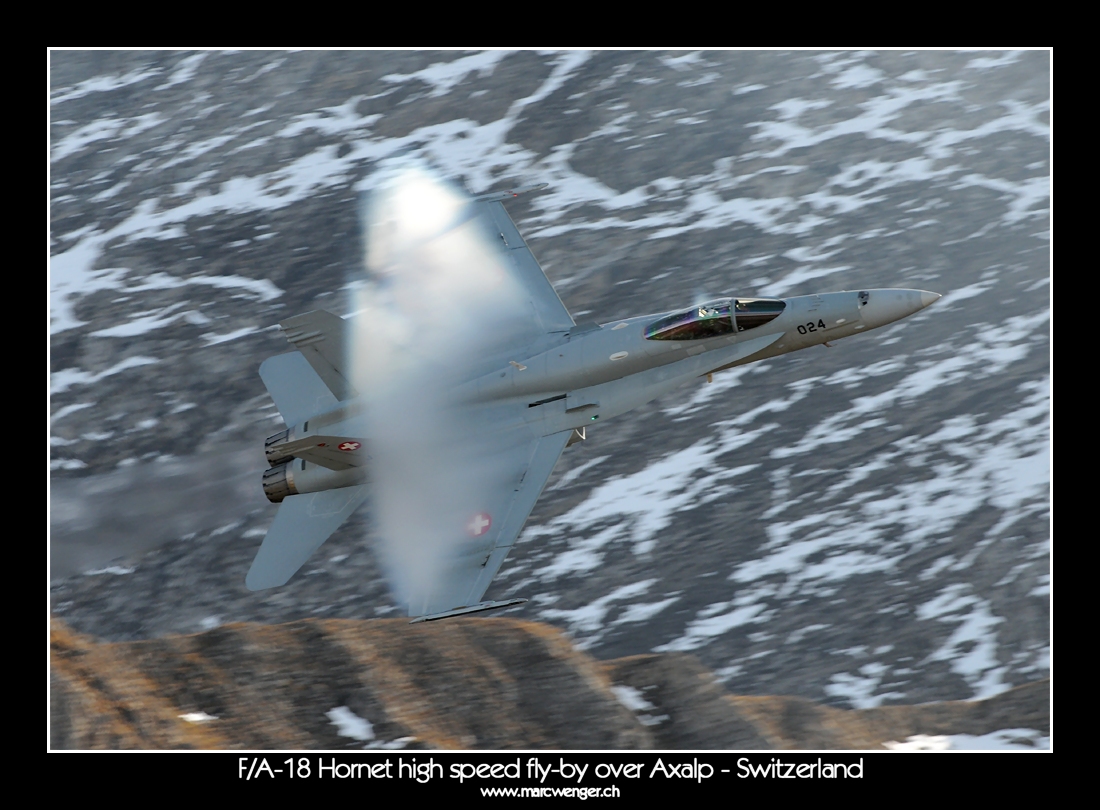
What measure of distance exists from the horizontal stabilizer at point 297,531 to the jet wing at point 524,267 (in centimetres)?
513

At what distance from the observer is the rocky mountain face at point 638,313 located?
22062 millimetres

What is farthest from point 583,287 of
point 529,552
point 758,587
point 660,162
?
point 758,587

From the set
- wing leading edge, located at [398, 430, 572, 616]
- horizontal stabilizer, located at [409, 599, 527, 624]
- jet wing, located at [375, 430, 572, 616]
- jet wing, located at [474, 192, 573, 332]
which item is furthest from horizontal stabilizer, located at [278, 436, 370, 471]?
jet wing, located at [474, 192, 573, 332]

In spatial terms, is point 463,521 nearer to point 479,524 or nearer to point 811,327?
point 479,524

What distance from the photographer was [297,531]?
2005cm

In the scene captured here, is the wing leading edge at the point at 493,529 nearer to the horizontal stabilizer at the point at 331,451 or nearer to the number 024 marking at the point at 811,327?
the horizontal stabilizer at the point at 331,451

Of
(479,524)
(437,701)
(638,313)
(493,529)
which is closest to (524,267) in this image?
(479,524)

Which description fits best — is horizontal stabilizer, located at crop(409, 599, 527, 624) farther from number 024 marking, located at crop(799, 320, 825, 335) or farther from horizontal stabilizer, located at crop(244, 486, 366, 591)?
number 024 marking, located at crop(799, 320, 825, 335)

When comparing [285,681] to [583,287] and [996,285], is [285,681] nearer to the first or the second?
[583,287]

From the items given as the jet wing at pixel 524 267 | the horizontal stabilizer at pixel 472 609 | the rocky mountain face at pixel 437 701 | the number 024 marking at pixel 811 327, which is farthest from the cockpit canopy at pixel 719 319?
the rocky mountain face at pixel 437 701

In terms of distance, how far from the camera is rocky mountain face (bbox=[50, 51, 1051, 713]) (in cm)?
2206

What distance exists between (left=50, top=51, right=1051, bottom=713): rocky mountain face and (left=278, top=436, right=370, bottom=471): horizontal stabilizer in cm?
421

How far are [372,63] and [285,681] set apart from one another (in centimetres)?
2245

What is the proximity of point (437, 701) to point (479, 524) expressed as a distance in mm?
4771
